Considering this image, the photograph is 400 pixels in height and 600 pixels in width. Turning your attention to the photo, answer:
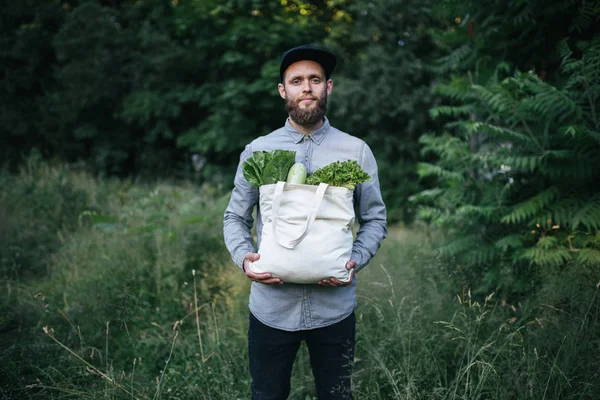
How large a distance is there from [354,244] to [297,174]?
59cm

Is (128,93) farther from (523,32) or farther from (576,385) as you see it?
(576,385)

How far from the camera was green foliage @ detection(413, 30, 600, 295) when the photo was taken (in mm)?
3916

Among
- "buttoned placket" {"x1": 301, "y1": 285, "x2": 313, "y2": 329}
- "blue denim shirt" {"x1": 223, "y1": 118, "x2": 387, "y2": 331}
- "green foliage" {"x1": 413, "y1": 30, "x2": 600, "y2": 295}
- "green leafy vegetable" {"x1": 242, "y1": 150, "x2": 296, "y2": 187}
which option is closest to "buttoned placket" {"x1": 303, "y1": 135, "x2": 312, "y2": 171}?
"blue denim shirt" {"x1": 223, "y1": 118, "x2": 387, "y2": 331}

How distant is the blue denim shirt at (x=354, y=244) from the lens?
8.59 feet

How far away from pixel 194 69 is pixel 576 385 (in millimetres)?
13178

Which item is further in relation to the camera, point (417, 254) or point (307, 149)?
point (417, 254)

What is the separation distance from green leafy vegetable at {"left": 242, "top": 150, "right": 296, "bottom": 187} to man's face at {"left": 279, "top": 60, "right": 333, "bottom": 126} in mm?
299

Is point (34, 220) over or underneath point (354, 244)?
underneath

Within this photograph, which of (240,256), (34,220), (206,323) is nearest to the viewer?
(240,256)

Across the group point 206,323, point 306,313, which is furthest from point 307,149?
point 206,323

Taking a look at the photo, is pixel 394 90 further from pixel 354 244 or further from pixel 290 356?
pixel 290 356

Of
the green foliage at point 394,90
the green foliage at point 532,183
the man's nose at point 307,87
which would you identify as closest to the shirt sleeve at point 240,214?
the man's nose at point 307,87

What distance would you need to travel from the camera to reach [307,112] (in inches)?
105

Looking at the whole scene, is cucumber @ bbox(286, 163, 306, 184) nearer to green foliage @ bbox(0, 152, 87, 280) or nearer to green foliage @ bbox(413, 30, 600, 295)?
green foliage @ bbox(413, 30, 600, 295)
